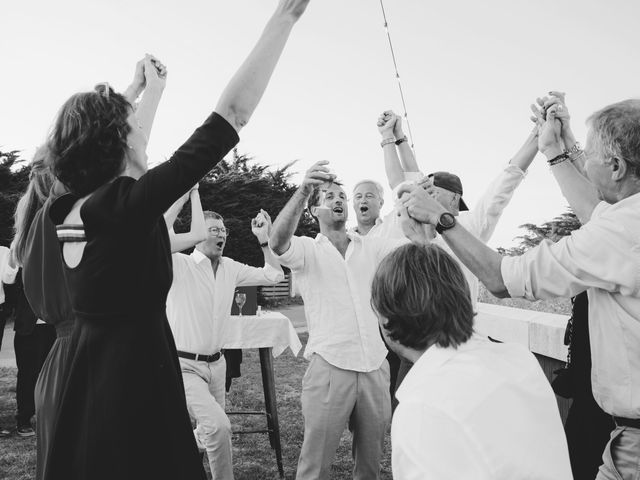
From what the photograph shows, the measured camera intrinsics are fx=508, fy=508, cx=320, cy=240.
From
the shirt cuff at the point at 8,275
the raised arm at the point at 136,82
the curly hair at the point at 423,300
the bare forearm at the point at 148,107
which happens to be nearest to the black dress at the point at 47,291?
the bare forearm at the point at 148,107

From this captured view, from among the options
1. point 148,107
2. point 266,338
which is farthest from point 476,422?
point 266,338

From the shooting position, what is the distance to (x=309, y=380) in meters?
3.25

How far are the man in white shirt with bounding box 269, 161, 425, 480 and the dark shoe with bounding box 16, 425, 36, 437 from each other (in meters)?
3.64

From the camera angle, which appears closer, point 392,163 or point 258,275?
point 392,163

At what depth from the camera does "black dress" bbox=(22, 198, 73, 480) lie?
1687 mm

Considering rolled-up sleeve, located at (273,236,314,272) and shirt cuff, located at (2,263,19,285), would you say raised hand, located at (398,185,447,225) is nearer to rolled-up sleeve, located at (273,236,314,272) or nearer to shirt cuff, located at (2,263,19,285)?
rolled-up sleeve, located at (273,236,314,272)

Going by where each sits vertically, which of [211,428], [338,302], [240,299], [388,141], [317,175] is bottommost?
[211,428]

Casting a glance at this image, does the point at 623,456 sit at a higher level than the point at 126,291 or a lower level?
Answer: lower

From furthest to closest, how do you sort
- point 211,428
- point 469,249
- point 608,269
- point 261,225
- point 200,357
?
point 261,225
point 200,357
point 211,428
point 469,249
point 608,269

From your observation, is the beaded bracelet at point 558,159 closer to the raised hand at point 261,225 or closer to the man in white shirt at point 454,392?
the man in white shirt at point 454,392

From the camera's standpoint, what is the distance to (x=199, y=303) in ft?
13.4

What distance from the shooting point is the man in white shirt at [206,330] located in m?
3.62

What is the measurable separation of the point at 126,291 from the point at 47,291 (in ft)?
2.03

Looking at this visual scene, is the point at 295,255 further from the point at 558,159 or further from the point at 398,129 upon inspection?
the point at 558,159
